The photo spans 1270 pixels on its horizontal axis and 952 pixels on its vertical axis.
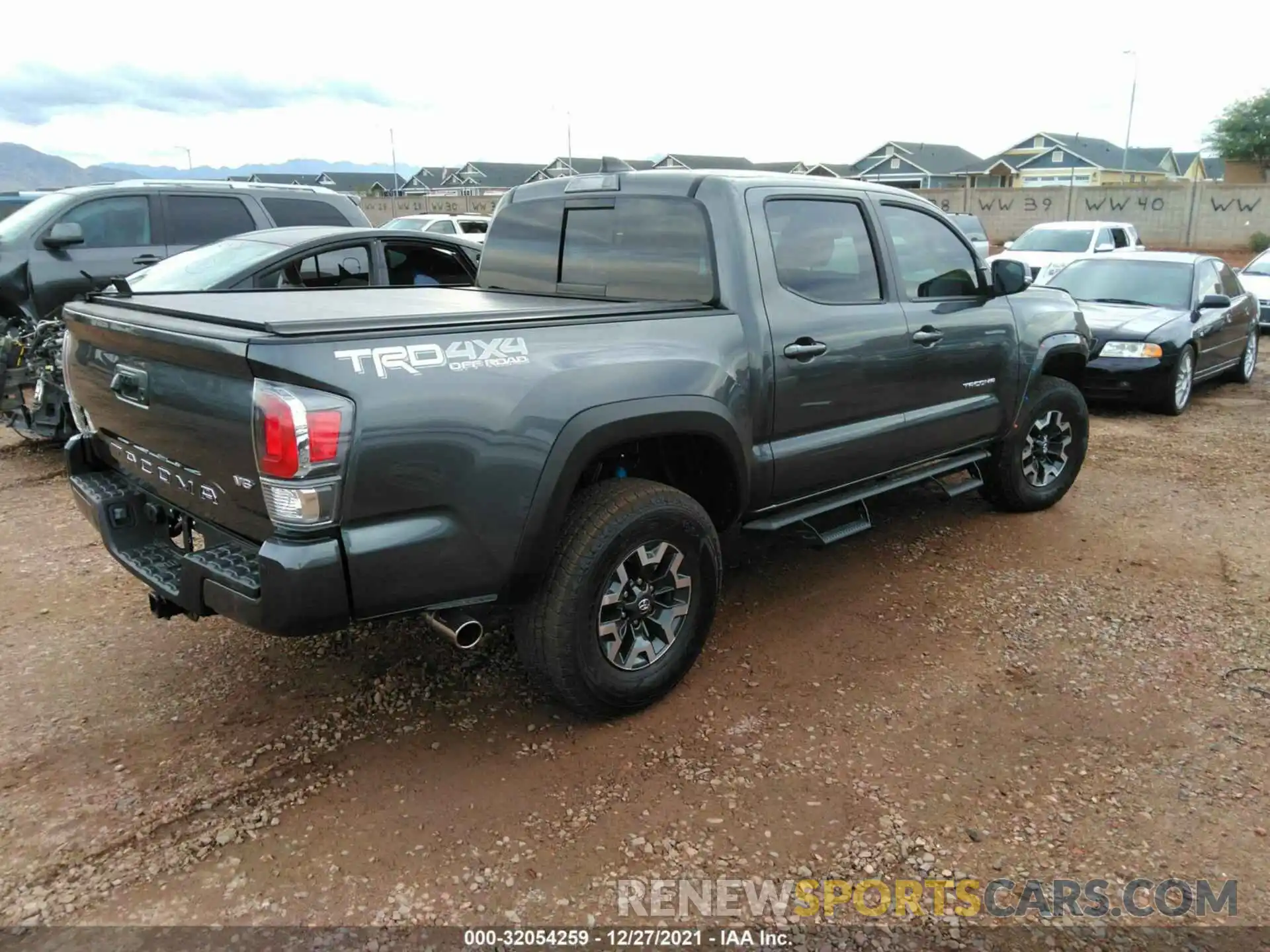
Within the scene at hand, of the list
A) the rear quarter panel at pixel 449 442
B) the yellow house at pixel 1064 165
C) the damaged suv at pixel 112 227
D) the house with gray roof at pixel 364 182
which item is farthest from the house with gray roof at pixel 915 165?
the rear quarter panel at pixel 449 442

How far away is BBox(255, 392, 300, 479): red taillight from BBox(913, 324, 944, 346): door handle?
116 inches

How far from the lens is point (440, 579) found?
2.82 metres

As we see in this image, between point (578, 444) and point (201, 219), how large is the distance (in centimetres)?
Result: 681

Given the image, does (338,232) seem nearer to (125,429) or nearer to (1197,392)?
(125,429)

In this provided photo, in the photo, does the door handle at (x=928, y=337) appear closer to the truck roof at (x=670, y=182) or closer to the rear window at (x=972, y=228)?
the truck roof at (x=670, y=182)

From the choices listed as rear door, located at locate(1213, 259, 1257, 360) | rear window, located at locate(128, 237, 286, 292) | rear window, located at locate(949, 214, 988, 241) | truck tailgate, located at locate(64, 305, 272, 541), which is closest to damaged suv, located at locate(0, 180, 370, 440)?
rear window, located at locate(128, 237, 286, 292)

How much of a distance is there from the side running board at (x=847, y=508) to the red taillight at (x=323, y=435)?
1920 millimetres

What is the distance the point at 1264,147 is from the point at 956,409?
212 ft

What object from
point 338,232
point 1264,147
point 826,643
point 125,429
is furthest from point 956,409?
point 1264,147

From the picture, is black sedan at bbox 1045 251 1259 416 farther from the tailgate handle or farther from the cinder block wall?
the cinder block wall

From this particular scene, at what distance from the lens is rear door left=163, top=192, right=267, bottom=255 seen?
26.7 feet

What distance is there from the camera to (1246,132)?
55281 mm

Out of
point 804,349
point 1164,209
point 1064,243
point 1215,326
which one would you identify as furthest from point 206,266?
point 1164,209

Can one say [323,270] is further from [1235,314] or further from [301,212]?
[1235,314]
